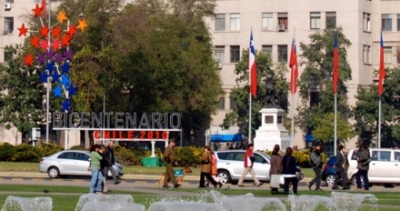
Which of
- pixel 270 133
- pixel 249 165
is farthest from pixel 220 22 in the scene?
pixel 249 165

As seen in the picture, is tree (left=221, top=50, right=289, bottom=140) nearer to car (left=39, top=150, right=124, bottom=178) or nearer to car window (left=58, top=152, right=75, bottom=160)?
car window (left=58, top=152, right=75, bottom=160)

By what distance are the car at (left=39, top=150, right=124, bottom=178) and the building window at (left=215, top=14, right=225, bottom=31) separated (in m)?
48.4

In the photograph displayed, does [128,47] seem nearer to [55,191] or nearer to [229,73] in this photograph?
[229,73]

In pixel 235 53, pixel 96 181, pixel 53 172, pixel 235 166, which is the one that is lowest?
pixel 53 172

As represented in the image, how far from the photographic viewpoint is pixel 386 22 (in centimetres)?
9656

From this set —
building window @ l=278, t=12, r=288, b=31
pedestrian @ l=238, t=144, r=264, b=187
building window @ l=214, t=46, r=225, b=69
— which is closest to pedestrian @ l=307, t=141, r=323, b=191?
pedestrian @ l=238, t=144, r=264, b=187

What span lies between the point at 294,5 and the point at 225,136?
38.7 feet

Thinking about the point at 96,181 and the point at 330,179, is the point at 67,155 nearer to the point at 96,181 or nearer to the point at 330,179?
the point at 330,179

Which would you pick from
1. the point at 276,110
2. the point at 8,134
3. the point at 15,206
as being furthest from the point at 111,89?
the point at 15,206

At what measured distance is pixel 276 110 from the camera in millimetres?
68688

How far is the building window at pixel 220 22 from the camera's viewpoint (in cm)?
9918

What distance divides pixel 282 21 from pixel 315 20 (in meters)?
2.85

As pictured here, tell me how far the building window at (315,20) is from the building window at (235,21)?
6.20 m

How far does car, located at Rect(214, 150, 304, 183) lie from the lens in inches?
1900
